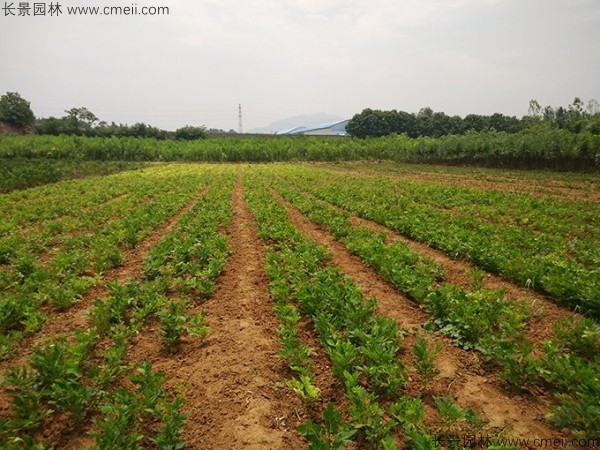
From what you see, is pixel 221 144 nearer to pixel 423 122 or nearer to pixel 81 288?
pixel 81 288

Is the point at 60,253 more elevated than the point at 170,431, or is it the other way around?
the point at 60,253

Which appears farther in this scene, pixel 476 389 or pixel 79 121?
pixel 79 121

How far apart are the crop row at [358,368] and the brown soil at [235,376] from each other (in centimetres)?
31

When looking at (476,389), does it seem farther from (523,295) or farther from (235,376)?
(523,295)

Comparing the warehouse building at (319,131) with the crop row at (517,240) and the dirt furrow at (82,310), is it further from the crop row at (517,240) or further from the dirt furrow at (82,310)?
the dirt furrow at (82,310)

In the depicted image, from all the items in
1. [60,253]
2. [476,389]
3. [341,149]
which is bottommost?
[476,389]

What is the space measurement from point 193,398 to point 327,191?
16.8 m

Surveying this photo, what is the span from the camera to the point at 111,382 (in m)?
4.00

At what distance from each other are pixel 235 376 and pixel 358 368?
152cm

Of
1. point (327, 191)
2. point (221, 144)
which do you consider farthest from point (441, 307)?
point (221, 144)

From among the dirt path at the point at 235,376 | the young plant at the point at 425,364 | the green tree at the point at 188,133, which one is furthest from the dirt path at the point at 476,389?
the green tree at the point at 188,133

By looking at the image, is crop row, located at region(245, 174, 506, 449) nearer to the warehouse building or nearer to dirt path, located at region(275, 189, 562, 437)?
dirt path, located at region(275, 189, 562, 437)

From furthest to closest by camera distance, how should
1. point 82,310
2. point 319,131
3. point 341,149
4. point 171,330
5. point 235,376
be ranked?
point 319,131 < point 341,149 < point 82,310 < point 171,330 < point 235,376

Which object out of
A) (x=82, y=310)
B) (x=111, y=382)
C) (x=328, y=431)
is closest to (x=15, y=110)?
(x=82, y=310)
